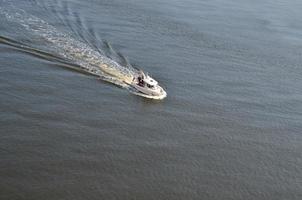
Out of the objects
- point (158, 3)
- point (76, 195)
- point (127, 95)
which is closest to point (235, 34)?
point (158, 3)

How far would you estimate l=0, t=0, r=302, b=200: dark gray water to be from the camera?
39562 mm

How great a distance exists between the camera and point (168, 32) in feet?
224

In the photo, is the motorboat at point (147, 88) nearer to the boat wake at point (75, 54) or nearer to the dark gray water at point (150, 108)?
the boat wake at point (75, 54)

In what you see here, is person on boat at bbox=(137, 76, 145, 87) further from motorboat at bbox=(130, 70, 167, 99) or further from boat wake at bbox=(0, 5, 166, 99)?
boat wake at bbox=(0, 5, 166, 99)

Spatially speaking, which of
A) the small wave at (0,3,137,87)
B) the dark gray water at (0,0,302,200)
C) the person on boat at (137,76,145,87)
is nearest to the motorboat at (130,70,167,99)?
the person on boat at (137,76,145,87)

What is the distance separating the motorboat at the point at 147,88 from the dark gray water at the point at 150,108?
2.61 feet

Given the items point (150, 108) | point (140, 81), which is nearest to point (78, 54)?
point (140, 81)

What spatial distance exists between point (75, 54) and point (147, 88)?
30.9 ft

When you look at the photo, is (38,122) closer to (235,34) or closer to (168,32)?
(168,32)

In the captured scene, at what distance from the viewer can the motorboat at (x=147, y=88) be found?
51875 millimetres

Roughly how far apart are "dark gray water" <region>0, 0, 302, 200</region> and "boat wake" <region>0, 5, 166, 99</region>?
223 mm

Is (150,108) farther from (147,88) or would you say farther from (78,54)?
(78,54)

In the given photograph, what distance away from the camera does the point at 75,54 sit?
56375 millimetres

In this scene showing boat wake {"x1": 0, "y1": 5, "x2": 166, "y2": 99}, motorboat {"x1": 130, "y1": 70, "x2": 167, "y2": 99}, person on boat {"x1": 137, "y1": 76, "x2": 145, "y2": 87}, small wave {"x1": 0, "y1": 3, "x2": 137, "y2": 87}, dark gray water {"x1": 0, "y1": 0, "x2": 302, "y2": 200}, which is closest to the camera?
dark gray water {"x1": 0, "y1": 0, "x2": 302, "y2": 200}
